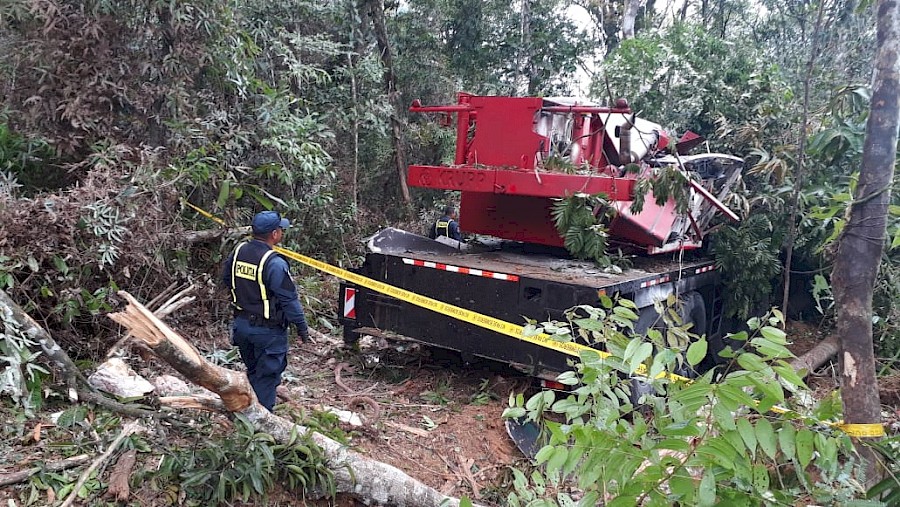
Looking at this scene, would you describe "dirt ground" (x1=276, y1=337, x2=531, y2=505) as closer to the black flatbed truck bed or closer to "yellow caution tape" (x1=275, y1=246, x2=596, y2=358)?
the black flatbed truck bed

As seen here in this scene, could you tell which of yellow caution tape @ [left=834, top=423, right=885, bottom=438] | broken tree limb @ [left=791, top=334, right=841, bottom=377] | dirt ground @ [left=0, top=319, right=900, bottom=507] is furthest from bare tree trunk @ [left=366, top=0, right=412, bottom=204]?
yellow caution tape @ [left=834, top=423, right=885, bottom=438]

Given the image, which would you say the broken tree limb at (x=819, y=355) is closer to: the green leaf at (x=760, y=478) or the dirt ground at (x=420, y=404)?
the dirt ground at (x=420, y=404)

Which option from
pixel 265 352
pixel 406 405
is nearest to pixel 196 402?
pixel 265 352

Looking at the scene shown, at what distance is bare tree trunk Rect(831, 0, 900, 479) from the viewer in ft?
9.28

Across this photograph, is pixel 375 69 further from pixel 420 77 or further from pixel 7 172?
pixel 7 172

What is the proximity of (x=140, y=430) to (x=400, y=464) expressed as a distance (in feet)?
4.97

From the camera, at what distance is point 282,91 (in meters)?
7.08

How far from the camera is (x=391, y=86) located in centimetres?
1121

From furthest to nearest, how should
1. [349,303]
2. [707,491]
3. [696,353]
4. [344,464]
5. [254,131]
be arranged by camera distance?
[254,131], [349,303], [344,464], [696,353], [707,491]

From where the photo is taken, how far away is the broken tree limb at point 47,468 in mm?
3038

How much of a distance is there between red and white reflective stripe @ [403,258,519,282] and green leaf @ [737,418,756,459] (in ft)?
10.5

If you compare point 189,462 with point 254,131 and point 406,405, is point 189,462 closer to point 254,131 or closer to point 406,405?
point 406,405

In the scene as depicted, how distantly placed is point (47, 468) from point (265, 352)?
1333 mm

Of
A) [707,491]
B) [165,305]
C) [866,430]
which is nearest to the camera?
[707,491]
